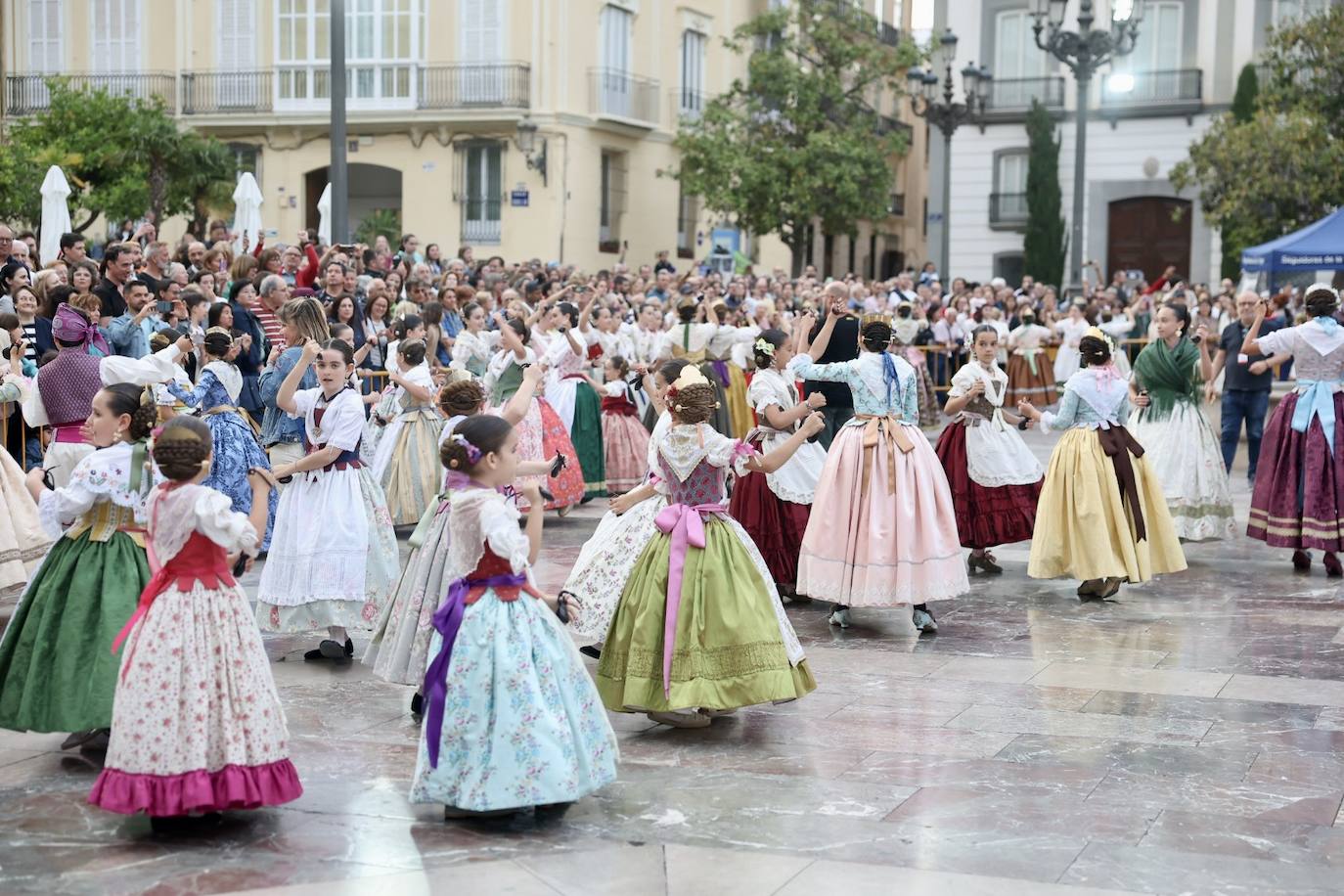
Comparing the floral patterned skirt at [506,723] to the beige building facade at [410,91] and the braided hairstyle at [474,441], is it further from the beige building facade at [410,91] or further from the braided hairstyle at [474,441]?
the beige building facade at [410,91]

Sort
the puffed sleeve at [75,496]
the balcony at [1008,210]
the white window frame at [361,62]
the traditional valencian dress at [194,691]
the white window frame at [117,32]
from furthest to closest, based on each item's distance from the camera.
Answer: the balcony at [1008,210]
the white window frame at [117,32]
the white window frame at [361,62]
the puffed sleeve at [75,496]
the traditional valencian dress at [194,691]

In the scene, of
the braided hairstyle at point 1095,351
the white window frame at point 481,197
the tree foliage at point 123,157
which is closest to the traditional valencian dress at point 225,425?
the braided hairstyle at point 1095,351

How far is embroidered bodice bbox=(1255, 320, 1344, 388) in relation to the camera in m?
11.2

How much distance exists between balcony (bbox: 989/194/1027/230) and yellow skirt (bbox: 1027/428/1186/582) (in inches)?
1172

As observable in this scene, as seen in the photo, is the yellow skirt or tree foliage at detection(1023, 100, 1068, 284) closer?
the yellow skirt

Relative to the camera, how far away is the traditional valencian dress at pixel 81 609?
639cm

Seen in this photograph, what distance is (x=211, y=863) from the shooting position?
5.46 m

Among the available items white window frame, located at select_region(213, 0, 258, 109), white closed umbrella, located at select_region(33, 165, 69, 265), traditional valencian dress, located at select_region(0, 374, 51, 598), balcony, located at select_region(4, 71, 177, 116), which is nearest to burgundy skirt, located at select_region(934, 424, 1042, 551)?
traditional valencian dress, located at select_region(0, 374, 51, 598)

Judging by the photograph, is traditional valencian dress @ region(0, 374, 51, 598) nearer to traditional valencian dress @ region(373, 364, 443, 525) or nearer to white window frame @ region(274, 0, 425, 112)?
traditional valencian dress @ region(373, 364, 443, 525)

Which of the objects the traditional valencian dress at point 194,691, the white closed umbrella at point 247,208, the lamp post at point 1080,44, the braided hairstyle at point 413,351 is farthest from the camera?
the lamp post at point 1080,44

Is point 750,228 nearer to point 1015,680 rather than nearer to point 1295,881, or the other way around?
point 1015,680

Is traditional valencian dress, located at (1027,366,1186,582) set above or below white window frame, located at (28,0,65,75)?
below

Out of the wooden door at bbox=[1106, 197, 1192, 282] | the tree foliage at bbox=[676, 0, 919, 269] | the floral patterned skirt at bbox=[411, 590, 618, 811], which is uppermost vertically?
the tree foliage at bbox=[676, 0, 919, 269]

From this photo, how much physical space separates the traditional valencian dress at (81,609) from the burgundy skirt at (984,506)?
608 cm
